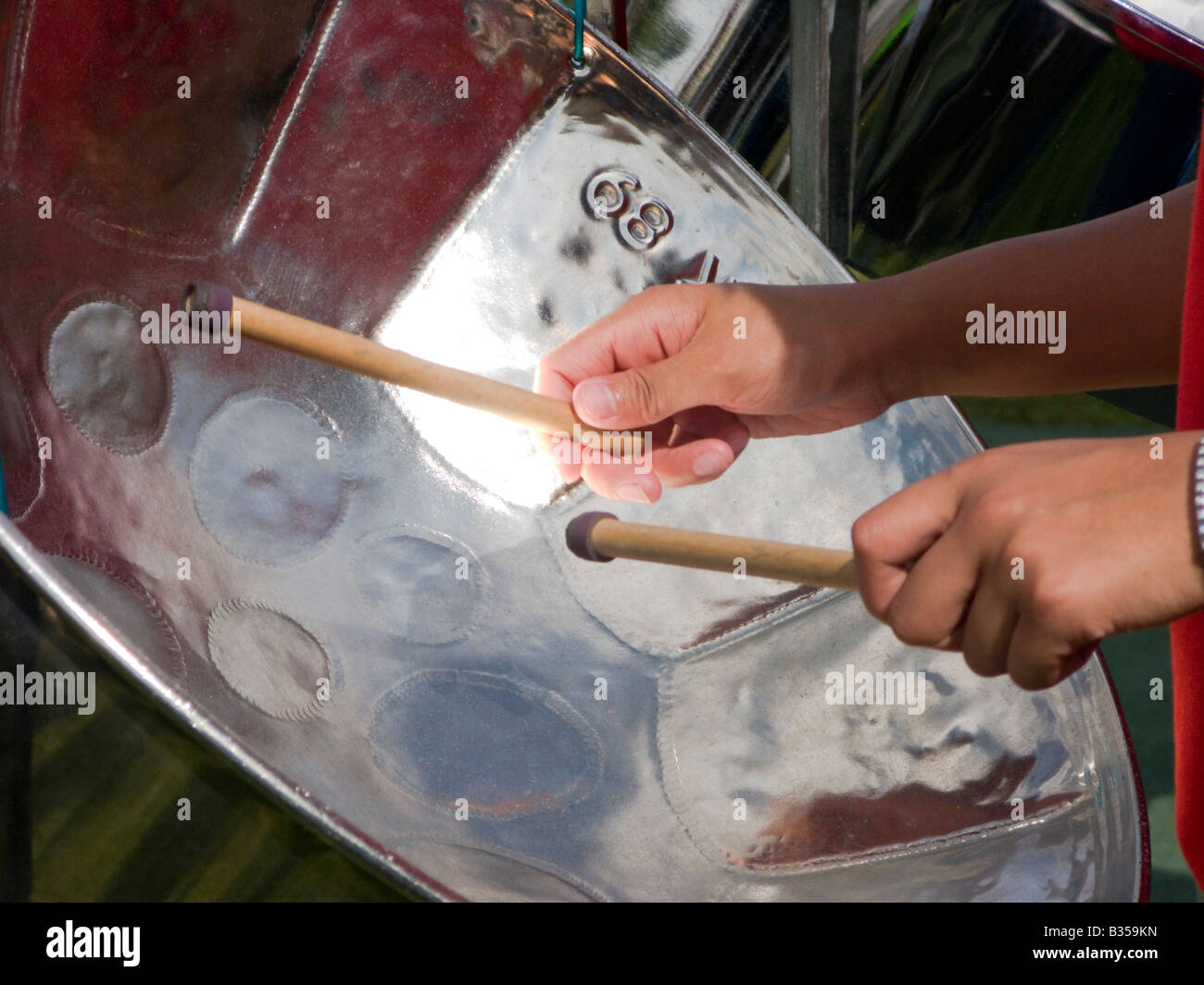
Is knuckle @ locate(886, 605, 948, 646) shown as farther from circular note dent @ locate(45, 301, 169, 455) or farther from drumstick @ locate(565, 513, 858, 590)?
circular note dent @ locate(45, 301, 169, 455)

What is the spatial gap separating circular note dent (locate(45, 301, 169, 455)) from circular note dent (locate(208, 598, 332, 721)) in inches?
9.0

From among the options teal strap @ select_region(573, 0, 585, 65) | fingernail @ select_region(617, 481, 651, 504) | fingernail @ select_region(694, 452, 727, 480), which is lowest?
fingernail @ select_region(617, 481, 651, 504)

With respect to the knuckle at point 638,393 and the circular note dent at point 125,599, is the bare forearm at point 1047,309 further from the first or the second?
the circular note dent at point 125,599

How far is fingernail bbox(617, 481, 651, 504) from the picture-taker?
1393mm

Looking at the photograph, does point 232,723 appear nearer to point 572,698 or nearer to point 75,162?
point 572,698

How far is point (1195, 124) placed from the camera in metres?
2.11

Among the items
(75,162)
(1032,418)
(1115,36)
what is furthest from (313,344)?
(1032,418)

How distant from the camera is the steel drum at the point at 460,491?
1298 millimetres

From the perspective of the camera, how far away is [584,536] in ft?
4.11

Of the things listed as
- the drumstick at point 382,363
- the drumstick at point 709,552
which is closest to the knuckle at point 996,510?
the drumstick at point 709,552

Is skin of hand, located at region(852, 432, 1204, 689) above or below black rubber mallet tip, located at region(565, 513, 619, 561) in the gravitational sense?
below

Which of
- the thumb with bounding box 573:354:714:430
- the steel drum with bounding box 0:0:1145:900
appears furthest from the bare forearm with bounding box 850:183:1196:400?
the steel drum with bounding box 0:0:1145:900

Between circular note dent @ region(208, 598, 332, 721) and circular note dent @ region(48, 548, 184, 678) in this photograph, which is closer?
circular note dent @ region(48, 548, 184, 678)

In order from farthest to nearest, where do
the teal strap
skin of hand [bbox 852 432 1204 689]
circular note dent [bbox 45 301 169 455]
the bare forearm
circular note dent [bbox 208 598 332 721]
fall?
the teal strap < circular note dent [bbox 45 301 169 455] < circular note dent [bbox 208 598 332 721] < the bare forearm < skin of hand [bbox 852 432 1204 689]
